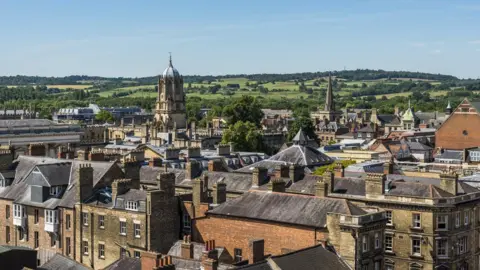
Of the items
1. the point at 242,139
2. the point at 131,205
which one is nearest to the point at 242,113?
the point at 242,139

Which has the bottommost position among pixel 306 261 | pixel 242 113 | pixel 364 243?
pixel 364 243

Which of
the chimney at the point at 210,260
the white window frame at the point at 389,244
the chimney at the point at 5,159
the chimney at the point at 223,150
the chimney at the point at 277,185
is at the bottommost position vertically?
the white window frame at the point at 389,244

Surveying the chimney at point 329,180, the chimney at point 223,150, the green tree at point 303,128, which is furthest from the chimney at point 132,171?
the green tree at point 303,128

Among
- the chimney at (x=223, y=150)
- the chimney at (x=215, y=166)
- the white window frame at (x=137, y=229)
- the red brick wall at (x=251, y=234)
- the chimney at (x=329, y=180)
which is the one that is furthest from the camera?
the chimney at (x=223, y=150)

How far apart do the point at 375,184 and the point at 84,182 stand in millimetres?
20259

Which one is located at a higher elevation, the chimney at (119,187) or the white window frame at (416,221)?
the chimney at (119,187)

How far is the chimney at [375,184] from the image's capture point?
168 feet

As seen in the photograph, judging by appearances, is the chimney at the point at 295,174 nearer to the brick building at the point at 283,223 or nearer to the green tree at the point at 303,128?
the brick building at the point at 283,223

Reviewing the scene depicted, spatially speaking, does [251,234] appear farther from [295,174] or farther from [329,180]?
[295,174]

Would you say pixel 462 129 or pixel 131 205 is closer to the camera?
pixel 131 205

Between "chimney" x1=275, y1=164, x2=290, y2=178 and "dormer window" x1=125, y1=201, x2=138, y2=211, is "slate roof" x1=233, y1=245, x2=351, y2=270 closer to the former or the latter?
"dormer window" x1=125, y1=201, x2=138, y2=211

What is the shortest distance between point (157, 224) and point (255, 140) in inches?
3026

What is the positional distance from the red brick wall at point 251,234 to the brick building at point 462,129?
74003 mm

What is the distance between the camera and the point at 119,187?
165 feet
